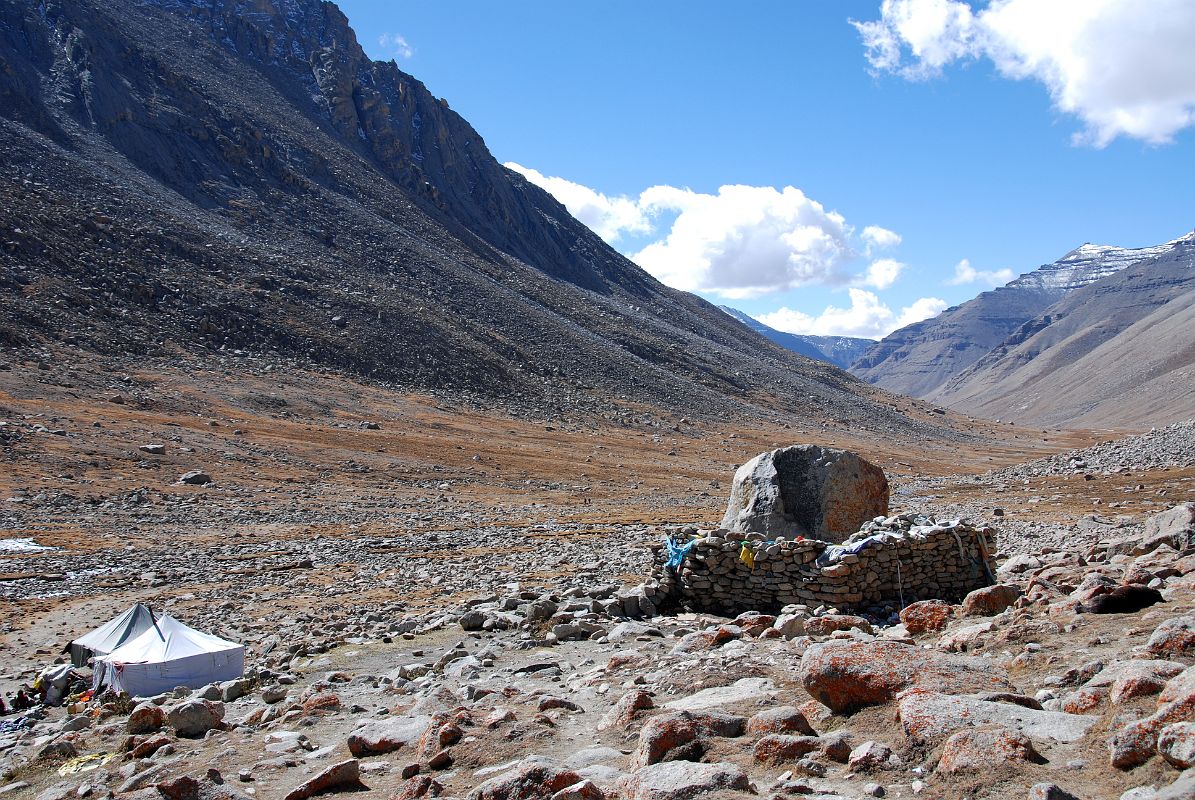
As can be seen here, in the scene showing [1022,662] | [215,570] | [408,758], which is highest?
[1022,662]

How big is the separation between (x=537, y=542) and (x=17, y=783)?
16.8 m

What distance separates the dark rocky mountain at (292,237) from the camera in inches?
2299

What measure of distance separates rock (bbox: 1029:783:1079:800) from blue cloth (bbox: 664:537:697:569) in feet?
29.9

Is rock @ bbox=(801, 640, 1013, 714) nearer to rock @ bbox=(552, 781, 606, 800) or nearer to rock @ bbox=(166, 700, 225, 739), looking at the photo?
rock @ bbox=(552, 781, 606, 800)

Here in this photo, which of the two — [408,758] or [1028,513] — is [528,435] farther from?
[408,758]

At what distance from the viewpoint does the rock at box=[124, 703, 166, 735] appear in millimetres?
9227

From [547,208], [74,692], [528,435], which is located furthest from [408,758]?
[547,208]

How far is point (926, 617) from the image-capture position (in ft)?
33.7

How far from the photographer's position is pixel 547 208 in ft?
502

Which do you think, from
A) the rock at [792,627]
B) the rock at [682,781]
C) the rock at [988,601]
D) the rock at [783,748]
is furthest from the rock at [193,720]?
the rock at [988,601]

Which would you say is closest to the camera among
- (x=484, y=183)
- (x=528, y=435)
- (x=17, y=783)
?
(x=17, y=783)

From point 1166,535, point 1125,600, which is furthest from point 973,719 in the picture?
point 1166,535

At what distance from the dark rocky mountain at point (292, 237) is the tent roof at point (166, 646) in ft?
138

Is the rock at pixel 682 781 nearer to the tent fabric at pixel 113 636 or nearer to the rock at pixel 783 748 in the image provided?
the rock at pixel 783 748
